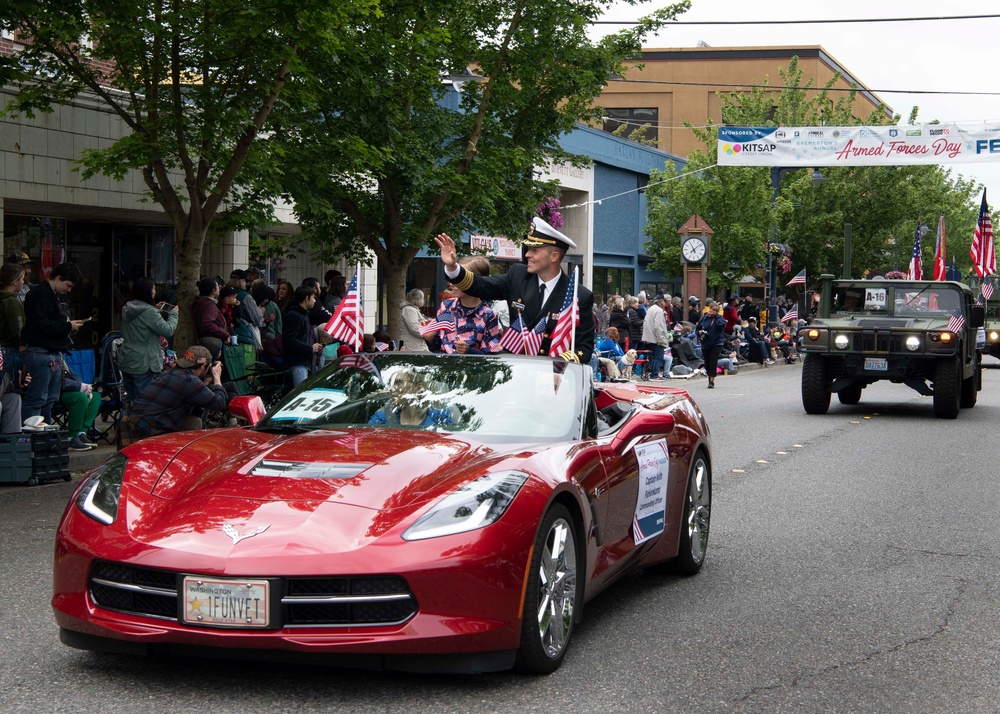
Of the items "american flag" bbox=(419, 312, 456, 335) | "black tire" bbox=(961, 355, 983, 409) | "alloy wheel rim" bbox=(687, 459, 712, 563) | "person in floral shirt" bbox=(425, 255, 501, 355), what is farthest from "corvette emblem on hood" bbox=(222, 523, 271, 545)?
"black tire" bbox=(961, 355, 983, 409)

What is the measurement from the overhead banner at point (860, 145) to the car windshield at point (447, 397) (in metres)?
26.6

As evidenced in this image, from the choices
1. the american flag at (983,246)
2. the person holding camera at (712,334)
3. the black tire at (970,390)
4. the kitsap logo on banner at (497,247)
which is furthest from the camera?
the american flag at (983,246)

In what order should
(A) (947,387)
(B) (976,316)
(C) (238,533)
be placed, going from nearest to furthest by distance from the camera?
(C) (238,533), (A) (947,387), (B) (976,316)

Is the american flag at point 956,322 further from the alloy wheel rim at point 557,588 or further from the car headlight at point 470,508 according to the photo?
the car headlight at point 470,508

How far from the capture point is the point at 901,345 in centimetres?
1784

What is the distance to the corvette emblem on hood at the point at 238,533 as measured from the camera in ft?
14.4

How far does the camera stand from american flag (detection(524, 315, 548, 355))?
26.8 ft

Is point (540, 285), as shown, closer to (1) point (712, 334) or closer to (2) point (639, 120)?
(1) point (712, 334)

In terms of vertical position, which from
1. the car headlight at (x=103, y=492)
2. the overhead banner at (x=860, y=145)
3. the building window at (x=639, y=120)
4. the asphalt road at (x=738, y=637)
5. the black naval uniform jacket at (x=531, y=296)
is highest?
the building window at (x=639, y=120)

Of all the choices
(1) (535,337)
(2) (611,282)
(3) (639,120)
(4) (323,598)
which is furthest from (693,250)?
(3) (639,120)

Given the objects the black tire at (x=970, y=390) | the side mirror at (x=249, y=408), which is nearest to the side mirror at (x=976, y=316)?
the black tire at (x=970, y=390)

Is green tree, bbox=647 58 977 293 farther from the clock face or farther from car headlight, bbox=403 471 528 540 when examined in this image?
car headlight, bbox=403 471 528 540

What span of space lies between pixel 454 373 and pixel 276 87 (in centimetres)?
800

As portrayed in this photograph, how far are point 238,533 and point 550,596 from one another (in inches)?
48.6
